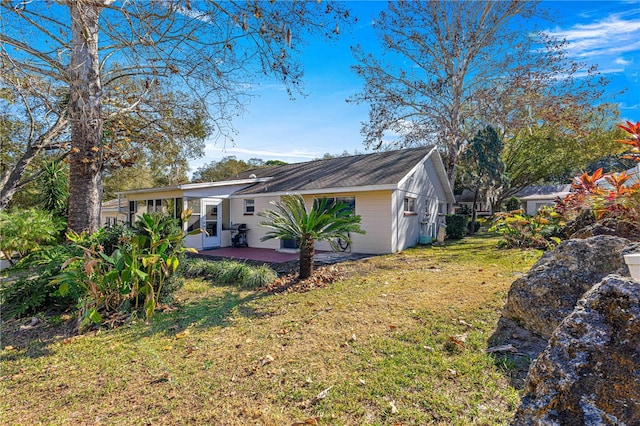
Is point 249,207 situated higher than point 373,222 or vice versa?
point 249,207

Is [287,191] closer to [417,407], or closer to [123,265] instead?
[123,265]

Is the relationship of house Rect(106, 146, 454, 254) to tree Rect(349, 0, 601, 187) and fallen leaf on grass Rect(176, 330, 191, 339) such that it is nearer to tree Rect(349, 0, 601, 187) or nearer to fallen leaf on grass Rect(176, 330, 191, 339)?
tree Rect(349, 0, 601, 187)

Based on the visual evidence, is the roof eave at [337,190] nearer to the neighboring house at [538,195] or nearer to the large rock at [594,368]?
the large rock at [594,368]

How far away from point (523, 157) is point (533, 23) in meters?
13.1

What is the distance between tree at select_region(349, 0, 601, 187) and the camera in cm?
1573

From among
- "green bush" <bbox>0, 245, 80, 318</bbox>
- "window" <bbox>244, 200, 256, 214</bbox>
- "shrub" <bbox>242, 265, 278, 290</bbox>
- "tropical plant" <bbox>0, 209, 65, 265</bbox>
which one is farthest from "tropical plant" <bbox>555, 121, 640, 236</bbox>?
"tropical plant" <bbox>0, 209, 65, 265</bbox>

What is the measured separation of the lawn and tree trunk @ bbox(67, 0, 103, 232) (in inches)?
81.6

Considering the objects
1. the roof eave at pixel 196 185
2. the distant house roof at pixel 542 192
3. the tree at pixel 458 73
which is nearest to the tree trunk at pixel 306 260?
the roof eave at pixel 196 185

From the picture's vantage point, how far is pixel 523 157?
2577 centimetres

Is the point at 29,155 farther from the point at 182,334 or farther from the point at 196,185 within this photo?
the point at 182,334

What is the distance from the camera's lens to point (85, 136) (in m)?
5.47

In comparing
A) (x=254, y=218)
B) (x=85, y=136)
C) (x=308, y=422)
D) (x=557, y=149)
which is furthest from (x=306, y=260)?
(x=557, y=149)

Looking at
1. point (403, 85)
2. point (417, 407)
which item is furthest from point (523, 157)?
point (417, 407)

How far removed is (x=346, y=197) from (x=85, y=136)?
28.4 feet
